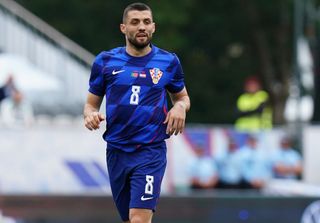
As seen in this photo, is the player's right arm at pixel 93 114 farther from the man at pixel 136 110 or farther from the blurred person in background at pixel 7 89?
the blurred person in background at pixel 7 89

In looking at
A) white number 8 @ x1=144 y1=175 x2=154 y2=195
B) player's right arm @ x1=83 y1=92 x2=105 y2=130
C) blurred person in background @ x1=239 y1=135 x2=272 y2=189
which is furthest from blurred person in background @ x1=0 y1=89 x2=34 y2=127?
white number 8 @ x1=144 y1=175 x2=154 y2=195

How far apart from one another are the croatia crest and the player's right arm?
1.60 feet

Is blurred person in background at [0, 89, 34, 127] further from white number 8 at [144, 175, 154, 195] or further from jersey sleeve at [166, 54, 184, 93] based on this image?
white number 8 at [144, 175, 154, 195]

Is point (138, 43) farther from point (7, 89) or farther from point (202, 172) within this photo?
point (7, 89)

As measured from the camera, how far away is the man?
880 cm

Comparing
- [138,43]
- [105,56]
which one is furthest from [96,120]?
[138,43]

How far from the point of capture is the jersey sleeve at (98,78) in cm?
888

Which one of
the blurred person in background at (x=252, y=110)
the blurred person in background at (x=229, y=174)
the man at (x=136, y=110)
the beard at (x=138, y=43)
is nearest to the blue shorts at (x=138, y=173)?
the man at (x=136, y=110)

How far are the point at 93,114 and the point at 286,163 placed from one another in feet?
40.3

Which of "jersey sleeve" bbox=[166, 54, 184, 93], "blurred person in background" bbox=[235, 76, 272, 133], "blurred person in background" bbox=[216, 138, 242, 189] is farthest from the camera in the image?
"blurred person in background" bbox=[235, 76, 272, 133]

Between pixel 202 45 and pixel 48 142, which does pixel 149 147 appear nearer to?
pixel 48 142

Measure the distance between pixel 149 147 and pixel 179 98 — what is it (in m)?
0.49

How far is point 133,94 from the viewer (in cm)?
880

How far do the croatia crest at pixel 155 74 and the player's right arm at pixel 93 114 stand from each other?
0.49 metres
